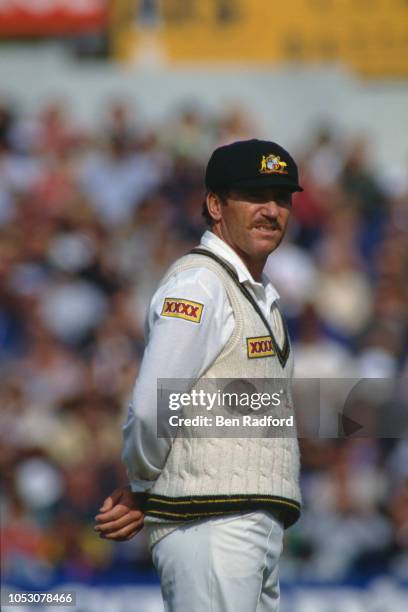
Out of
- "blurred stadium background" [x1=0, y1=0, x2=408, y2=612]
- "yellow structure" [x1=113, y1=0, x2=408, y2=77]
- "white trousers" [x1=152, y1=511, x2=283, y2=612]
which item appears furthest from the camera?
"yellow structure" [x1=113, y1=0, x2=408, y2=77]

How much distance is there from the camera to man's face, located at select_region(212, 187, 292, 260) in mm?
2988

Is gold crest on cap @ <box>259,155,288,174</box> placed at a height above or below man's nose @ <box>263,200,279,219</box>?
above

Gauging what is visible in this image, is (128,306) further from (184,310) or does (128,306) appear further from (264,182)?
(184,310)

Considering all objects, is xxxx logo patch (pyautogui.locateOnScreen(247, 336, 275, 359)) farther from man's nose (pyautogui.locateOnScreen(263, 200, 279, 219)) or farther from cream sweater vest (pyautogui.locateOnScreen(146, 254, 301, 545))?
man's nose (pyautogui.locateOnScreen(263, 200, 279, 219))

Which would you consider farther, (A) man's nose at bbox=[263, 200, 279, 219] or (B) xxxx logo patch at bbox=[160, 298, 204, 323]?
(A) man's nose at bbox=[263, 200, 279, 219]

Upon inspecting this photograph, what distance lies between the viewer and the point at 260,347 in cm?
288

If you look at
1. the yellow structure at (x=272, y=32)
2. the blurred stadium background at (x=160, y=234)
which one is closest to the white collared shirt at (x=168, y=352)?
the blurred stadium background at (x=160, y=234)

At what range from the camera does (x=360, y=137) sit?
9555 mm

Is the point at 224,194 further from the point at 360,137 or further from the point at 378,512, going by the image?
the point at 360,137

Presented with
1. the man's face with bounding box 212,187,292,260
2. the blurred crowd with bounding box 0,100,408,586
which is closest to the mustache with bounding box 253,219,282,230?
the man's face with bounding box 212,187,292,260

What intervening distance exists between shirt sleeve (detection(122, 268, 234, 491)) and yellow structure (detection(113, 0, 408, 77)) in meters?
7.93

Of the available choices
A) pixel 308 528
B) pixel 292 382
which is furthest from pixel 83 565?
pixel 292 382

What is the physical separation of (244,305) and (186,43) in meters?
8.04

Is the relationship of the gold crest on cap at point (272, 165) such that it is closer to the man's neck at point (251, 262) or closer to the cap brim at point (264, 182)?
the cap brim at point (264, 182)
